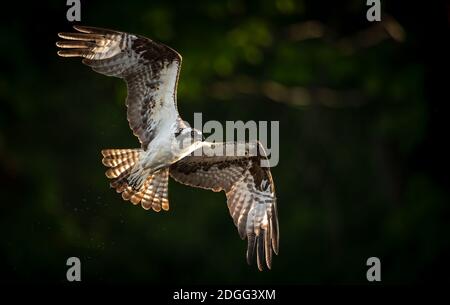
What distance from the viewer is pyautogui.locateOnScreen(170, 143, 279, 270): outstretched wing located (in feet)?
38.1

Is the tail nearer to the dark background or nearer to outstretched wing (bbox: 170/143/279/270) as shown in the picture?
outstretched wing (bbox: 170/143/279/270)

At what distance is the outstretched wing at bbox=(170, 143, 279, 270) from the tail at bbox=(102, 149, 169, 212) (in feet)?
0.63

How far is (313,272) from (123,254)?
3013 millimetres

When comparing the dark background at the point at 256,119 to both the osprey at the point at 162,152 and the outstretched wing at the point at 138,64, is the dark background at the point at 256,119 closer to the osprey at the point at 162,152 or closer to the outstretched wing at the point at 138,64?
the osprey at the point at 162,152

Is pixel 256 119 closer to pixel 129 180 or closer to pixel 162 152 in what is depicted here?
pixel 129 180

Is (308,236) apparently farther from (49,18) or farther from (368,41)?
(49,18)

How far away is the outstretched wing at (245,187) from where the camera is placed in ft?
38.1

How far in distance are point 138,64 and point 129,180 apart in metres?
1.03

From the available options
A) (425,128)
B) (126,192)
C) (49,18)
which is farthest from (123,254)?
(126,192)

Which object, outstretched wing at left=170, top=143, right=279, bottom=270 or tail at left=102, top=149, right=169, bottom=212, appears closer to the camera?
tail at left=102, top=149, right=169, bottom=212

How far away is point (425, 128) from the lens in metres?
18.0

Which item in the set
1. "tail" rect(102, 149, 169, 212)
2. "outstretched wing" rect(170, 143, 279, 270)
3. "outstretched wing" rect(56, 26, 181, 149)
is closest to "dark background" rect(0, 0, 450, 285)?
"outstretched wing" rect(170, 143, 279, 270)

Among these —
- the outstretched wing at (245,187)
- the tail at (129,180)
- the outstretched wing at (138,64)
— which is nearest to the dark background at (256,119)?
the outstretched wing at (245,187)

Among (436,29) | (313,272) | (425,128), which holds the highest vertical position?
(436,29)
